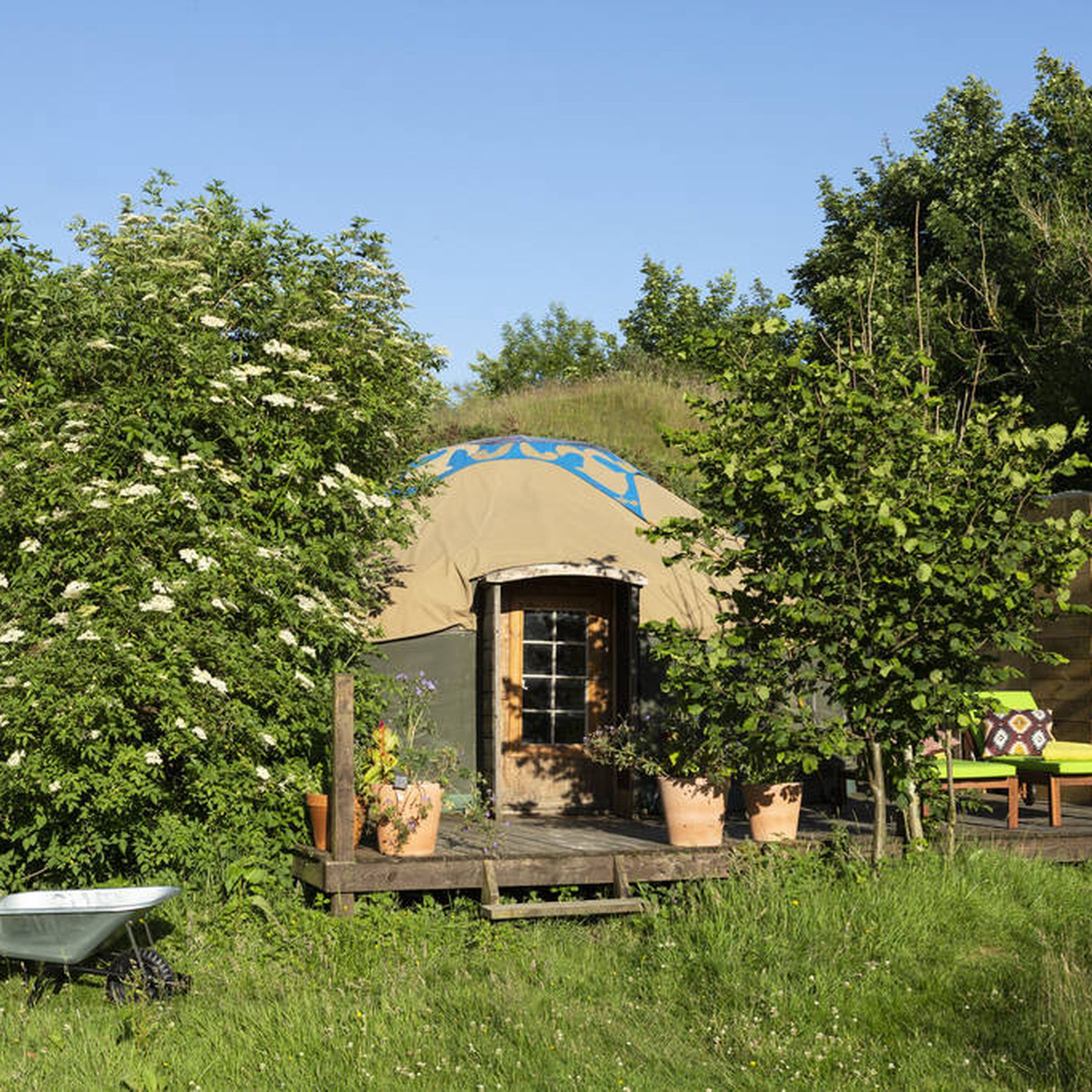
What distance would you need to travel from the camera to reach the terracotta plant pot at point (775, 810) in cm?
828

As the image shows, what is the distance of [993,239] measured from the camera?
975 inches

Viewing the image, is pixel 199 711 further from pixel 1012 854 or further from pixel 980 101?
pixel 980 101

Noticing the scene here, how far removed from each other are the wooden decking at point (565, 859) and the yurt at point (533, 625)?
166cm

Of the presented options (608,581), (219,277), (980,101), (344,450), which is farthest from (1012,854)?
(980,101)

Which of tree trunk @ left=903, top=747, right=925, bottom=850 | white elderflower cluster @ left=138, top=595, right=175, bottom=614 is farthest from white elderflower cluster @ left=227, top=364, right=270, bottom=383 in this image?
tree trunk @ left=903, top=747, right=925, bottom=850

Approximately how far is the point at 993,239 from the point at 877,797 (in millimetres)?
19532

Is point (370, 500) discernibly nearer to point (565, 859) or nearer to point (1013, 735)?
point (565, 859)

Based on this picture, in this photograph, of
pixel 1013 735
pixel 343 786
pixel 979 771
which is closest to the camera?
pixel 343 786

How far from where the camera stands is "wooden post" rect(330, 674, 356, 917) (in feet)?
25.0

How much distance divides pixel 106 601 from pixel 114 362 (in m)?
1.74

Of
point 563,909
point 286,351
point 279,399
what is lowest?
point 563,909

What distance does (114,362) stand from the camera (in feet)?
27.9

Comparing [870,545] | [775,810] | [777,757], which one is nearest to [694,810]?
[775,810]

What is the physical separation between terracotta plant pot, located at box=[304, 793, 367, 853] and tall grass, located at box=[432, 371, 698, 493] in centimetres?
1066
